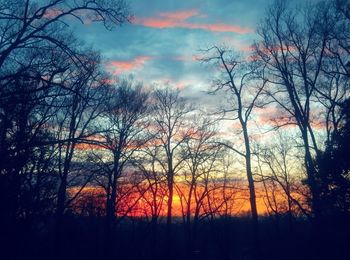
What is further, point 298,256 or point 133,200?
point 133,200

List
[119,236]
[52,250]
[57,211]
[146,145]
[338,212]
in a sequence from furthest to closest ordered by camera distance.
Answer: [119,236] → [146,145] → [52,250] → [57,211] → [338,212]

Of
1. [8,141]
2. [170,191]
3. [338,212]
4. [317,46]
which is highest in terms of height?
[317,46]

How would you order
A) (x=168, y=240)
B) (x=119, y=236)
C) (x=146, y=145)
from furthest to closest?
1. (x=119, y=236)
2. (x=168, y=240)
3. (x=146, y=145)

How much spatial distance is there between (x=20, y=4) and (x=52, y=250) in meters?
15.2

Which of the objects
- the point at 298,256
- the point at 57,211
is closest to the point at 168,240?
the point at 298,256

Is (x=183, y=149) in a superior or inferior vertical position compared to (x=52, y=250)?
superior

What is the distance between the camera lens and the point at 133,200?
96.6ft

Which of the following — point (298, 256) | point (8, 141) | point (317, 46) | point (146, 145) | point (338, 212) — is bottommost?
point (298, 256)

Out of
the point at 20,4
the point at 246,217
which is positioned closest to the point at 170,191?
the point at 20,4

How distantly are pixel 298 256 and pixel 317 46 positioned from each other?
51.5 feet

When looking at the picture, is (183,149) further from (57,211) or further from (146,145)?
(57,211)

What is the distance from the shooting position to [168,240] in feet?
96.5

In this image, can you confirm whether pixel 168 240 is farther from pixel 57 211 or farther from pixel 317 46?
pixel 317 46

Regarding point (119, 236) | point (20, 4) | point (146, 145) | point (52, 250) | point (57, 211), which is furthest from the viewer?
point (119, 236)
